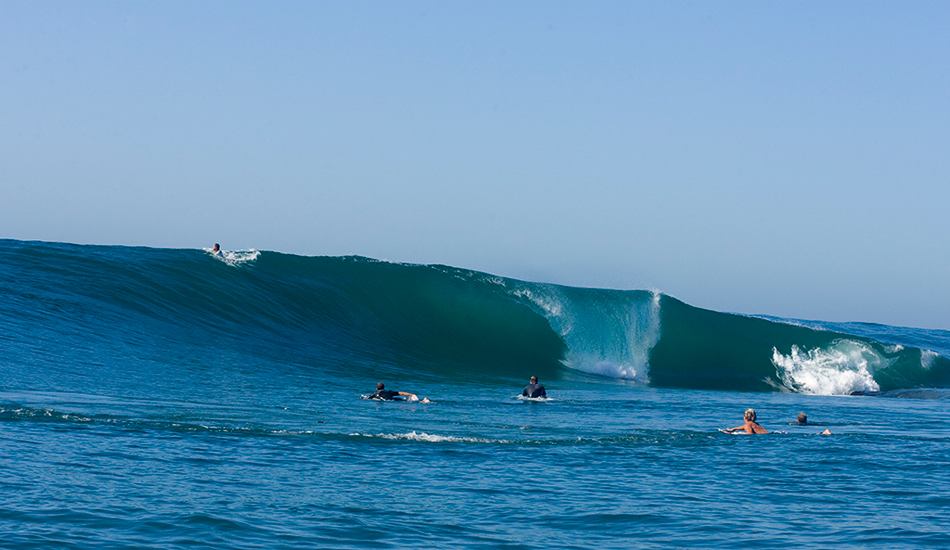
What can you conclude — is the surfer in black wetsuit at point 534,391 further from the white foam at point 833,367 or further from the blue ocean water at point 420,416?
the white foam at point 833,367

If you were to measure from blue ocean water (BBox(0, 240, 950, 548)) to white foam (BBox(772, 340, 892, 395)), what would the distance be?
9cm

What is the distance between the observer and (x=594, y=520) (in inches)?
308

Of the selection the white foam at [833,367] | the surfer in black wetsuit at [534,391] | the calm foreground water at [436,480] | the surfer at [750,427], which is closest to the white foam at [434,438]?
the calm foreground water at [436,480]

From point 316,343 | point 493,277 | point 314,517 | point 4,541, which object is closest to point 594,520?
point 314,517

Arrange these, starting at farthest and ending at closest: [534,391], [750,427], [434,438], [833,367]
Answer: [833,367] → [534,391] → [750,427] → [434,438]

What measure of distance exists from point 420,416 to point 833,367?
72.2 feet

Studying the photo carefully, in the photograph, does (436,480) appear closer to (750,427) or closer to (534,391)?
(750,427)

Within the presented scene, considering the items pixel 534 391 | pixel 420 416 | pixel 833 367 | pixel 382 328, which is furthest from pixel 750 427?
pixel 833 367

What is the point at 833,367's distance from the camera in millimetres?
31750

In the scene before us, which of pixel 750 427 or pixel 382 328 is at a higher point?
pixel 382 328

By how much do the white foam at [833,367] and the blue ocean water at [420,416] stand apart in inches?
3.6

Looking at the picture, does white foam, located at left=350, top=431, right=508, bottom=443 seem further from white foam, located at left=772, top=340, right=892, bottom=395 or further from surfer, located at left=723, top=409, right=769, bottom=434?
white foam, located at left=772, top=340, right=892, bottom=395

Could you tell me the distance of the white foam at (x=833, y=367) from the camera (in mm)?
30469

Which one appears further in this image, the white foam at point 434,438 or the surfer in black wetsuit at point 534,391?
the surfer in black wetsuit at point 534,391
